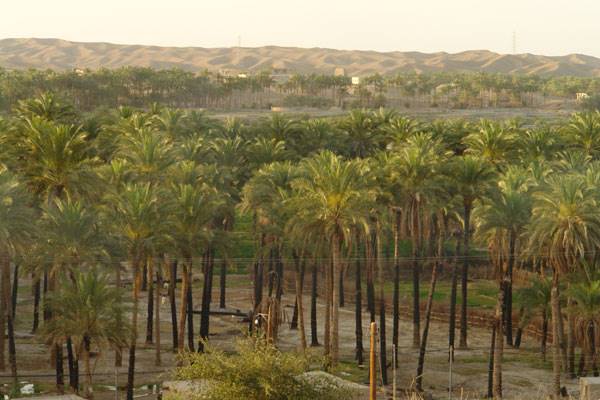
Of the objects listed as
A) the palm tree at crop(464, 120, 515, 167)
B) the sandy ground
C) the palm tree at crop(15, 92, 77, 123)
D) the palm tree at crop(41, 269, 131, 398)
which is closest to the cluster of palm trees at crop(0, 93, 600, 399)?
the palm tree at crop(41, 269, 131, 398)

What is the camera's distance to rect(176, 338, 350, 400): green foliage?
34719 millimetres

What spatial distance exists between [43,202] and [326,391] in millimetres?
29546

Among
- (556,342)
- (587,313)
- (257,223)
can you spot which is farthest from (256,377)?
(257,223)

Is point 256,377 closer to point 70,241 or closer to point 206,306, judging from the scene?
point 70,241

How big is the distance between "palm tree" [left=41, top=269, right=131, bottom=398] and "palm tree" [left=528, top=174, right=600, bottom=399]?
858 inches

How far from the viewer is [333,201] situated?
56562mm

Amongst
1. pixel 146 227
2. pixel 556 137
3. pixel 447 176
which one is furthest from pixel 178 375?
pixel 556 137

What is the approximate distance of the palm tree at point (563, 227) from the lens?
173 ft

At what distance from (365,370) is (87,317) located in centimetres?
1888

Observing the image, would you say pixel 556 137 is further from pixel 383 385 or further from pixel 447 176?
pixel 383 385

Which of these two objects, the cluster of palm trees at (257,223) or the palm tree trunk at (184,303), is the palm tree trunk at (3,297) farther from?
the palm tree trunk at (184,303)

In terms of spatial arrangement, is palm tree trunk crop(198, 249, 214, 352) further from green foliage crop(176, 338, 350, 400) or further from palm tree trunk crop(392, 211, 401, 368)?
green foliage crop(176, 338, 350, 400)

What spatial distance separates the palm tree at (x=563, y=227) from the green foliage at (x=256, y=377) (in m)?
21.3

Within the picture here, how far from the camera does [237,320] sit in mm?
75438
